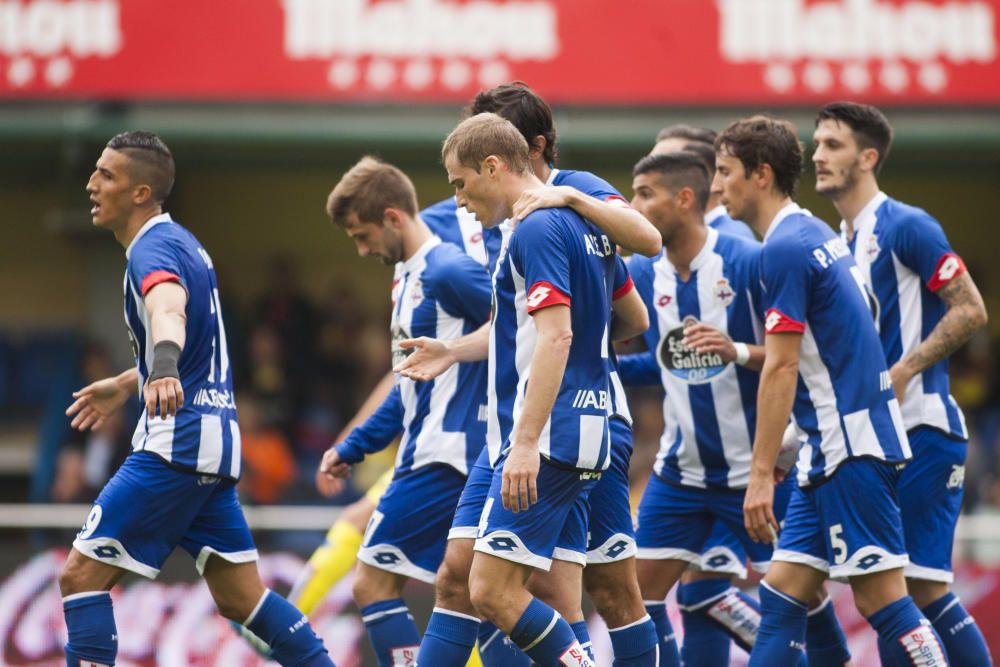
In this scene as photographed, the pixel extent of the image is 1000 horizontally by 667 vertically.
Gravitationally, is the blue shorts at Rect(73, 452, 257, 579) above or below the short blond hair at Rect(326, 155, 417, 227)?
below

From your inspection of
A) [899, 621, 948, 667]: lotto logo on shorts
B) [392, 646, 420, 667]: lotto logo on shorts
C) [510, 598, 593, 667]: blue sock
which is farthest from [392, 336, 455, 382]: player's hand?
[899, 621, 948, 667]: lotto logo on shorts

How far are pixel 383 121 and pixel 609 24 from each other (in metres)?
2.16

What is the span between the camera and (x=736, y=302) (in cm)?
609

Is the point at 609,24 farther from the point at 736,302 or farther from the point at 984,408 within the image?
the point at 736,302

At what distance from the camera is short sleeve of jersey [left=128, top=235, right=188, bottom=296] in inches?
210

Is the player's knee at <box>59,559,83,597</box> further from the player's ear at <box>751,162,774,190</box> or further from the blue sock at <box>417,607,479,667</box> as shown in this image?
the player's ear at <box>751,162,774,190</box>

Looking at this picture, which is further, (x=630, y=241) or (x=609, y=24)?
(x=609, y=24)

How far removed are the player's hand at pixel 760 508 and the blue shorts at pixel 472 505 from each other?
99cm

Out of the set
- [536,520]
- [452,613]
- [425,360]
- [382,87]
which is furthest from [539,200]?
[382,87]

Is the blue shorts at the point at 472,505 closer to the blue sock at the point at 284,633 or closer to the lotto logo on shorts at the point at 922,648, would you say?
the blue sock at the point at 284,633

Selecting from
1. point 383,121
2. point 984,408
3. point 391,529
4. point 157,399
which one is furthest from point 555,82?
point 157,399

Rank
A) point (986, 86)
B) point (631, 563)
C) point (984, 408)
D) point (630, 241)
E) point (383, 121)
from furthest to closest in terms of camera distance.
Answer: point (984, 408) < point (383, 121) < point (986, 86) < point (631, 563) < point (630, 241)

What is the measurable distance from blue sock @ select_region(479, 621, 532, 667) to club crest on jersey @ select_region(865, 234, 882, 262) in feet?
7.18

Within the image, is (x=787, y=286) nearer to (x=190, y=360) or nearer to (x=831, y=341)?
(x=831, y=341)
